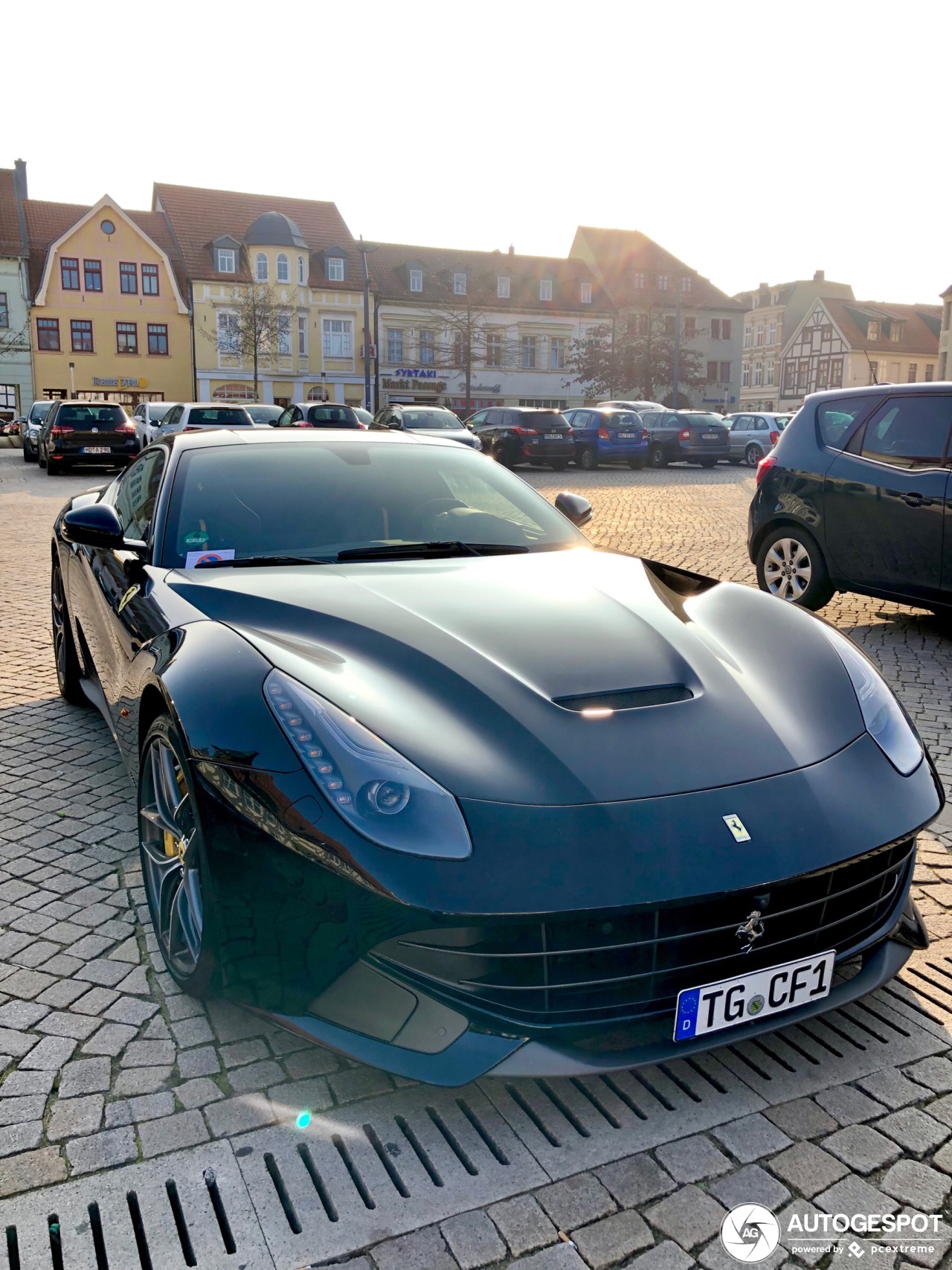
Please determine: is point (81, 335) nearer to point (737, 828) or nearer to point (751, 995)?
point (737, 828)

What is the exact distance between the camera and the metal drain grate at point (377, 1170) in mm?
1966

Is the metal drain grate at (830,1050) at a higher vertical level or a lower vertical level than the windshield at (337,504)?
lower

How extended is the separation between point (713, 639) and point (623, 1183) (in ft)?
4.75

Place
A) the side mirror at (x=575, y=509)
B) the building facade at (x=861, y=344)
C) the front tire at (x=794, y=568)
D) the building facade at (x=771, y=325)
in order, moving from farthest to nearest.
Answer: the building facade at (x=771, y=325), the building facade at (x=861, y=344), the front tire at (x=794, y=568), the side mirror at (x=575, y=509)

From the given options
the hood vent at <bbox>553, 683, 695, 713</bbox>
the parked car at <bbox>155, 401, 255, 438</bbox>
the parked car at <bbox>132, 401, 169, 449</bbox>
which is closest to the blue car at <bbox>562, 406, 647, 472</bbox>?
the parked car at <bbox>155, 401, 255, 438</bbox>

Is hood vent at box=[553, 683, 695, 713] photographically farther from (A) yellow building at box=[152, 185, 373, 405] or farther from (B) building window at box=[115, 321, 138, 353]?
(B) building window at box=[115, 321, 138, 353]

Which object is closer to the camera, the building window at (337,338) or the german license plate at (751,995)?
the german license plate at (751,995)

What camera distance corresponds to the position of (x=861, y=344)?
67.8 metres

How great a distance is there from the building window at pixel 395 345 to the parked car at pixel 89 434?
35.2 metres

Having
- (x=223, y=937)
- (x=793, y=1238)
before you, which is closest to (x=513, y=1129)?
(x=793, y=1238)

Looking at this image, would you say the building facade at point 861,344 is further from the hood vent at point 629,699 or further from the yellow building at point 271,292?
the hood vent at point 629,699

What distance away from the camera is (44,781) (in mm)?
4375

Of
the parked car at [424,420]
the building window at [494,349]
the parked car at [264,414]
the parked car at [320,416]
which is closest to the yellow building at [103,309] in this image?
the building window at [494,349]

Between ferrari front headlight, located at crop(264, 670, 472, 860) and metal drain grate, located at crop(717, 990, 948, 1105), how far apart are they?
38.1 inches
